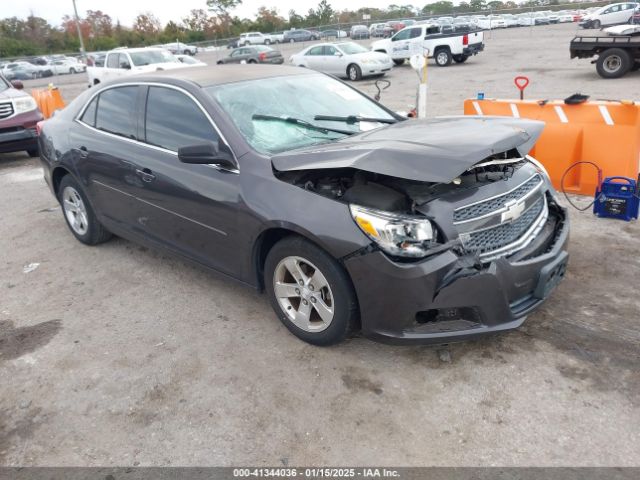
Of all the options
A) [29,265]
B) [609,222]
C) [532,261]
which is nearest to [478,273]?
[532,261]

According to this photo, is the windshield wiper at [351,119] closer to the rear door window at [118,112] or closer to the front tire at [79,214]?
the rear door window at [118,112]

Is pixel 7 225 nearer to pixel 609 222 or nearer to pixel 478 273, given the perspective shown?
pixel 478 273

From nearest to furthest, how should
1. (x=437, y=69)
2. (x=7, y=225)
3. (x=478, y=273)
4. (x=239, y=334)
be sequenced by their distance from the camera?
(x=478, y=273) < (x=239, y=334) < (x=7, y=225) < (x=437, y=69)

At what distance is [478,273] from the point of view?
9.30 ft

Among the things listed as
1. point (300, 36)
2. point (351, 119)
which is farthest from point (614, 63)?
point (300, 36)

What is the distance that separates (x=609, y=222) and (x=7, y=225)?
6676 millimetres

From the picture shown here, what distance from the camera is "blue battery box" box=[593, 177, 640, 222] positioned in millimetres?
5035

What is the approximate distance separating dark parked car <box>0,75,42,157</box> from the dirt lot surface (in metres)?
5.86

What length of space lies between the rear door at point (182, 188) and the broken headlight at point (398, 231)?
3.32ft

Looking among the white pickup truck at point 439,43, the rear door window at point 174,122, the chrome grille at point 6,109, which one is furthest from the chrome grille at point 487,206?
the white pickup truck at point 439,43

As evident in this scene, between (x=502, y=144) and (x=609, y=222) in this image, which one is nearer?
(x=502, y=144)

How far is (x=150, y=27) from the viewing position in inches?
2963

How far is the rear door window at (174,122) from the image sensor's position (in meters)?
3.72

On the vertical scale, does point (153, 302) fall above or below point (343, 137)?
below
